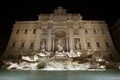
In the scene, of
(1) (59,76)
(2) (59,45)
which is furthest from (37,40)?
(1) (59,76)

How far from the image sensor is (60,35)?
3697cm

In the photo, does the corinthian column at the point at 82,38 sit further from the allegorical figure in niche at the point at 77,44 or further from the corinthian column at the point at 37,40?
the corinthian column at the point at 37,40

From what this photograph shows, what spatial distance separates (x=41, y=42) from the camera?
34.8m

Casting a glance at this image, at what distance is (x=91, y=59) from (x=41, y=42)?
13547 millimetres

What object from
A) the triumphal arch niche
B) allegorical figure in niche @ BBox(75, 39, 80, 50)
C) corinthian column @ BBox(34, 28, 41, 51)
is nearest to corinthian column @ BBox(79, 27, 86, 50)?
the triumphal arch niche

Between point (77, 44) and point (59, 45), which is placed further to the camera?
point (77, 44)

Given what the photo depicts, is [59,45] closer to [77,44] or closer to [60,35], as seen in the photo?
[77,44]

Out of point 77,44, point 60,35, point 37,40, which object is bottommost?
point 77,44

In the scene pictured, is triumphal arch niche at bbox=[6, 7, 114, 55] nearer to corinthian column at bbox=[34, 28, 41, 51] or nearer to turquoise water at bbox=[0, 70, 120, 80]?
corinthian column at bbox=[34, 28, 41, 51]

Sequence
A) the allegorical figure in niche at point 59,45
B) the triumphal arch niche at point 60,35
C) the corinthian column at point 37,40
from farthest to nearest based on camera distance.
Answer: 1. the triumphal arch niche at point 60,35
2. the corinthian column at point 37,40
3. the allegorical figure in niche at point 59,45

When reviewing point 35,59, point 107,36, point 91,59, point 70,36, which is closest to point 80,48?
point 70,36

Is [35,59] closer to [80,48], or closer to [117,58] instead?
[80,48]

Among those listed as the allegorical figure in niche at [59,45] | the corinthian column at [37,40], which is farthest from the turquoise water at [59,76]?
the corinthian column at [37,40]

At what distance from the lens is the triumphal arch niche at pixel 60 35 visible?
34.2 meters
